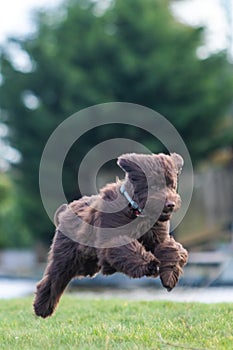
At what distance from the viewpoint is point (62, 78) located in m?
20.0

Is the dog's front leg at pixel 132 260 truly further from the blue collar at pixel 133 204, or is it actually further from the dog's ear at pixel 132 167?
the dog's ear at pixel 132 167

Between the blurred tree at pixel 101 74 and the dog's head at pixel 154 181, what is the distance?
1414 centimetres

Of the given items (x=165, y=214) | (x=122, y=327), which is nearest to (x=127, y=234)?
(x=165, y=214)

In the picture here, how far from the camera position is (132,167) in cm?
549

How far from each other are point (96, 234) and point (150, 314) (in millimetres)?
1381

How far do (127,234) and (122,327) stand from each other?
2.63 feet

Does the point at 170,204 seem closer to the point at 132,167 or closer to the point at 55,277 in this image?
the point at 132,167

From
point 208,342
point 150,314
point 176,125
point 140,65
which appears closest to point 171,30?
point 140,65

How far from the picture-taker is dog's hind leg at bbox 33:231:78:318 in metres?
5.81

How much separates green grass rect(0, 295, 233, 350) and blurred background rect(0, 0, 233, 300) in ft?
40.1

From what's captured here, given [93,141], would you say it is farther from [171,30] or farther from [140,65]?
[171,30]

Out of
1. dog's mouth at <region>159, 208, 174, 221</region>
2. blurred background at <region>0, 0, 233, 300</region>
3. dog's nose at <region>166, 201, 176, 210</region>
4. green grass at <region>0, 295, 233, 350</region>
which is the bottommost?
green grass at <region>0, 295, 233, 350</region>

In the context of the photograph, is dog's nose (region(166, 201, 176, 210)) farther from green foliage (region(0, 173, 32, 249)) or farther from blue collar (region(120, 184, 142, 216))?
green foliage (region(0, 173, 32, 249))

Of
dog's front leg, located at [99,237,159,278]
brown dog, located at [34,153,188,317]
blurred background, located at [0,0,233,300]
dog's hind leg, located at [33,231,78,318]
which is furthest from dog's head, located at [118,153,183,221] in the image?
blurred background, located at [0,0,233,300]
